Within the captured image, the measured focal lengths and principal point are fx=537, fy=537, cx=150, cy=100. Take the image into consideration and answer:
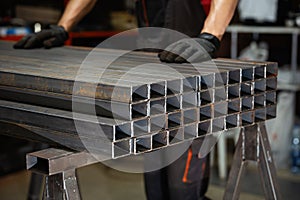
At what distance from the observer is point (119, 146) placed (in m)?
1.16

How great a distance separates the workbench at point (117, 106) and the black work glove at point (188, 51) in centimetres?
2

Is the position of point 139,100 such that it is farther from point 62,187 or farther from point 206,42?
point 206,42

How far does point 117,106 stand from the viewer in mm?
1155

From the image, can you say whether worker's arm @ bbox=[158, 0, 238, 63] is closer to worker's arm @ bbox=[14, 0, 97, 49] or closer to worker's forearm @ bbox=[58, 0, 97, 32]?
worker's arm @ bbox=[14, 0, 97, 49]

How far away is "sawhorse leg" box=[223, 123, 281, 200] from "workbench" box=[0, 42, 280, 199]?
0.11 metres

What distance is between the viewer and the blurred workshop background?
3154 mm

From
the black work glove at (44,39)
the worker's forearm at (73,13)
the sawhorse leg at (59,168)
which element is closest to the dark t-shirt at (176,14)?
the worker's forearm at (73,13)

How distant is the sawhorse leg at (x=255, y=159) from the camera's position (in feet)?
5.28

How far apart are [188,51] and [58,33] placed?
0.69 m

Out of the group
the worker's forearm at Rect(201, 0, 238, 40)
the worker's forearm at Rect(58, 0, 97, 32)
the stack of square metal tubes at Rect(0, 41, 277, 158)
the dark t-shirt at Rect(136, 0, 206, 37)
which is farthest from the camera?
the worker's forearm at Rect(58, 0, 97, 32)

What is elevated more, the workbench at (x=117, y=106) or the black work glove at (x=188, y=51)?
the black work glove at (x=188, y=51)

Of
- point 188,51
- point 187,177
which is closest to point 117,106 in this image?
point 188,51

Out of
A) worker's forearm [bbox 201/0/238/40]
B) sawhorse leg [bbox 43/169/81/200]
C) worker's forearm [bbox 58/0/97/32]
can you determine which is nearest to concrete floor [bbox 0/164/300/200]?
worker's forearm [bbox 58/0/97/32]

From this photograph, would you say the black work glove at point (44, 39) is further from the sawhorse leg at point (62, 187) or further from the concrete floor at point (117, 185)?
the concrete floor at point (117, 185)
